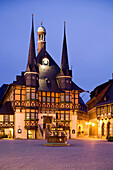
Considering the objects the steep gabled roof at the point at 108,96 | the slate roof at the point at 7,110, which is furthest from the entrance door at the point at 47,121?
the steep gabled roof at the point at 108,96

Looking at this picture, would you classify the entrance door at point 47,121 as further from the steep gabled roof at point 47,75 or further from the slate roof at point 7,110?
the slate roof at point 7,110

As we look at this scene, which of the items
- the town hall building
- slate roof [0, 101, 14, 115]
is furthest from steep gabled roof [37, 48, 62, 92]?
slate roof [0, 101, 14, 115]

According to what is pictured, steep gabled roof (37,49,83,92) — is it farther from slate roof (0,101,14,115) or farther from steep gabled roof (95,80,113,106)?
slate roof (0,101,14,115)

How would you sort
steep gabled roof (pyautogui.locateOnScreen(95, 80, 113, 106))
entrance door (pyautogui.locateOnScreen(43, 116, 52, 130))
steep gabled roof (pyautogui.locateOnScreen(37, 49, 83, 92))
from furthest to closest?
steep gabled roof (pyautogui.locateOnScreen(37, 49, 83, 92)), entrance door (pyautogui.locateOnScreen(43, 116, 52, 130)), steep gabled roof (pyautogui.locateOnScreen(95, 80, 113, 106))

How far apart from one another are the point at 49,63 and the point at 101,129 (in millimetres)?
18528

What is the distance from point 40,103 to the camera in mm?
62562

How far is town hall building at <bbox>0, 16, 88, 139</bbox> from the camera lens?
60.7 m

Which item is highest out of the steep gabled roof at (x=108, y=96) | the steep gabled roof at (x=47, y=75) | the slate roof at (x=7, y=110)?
the steep gabled roof at (x=47, y=75)

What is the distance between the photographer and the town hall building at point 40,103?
60719 mm

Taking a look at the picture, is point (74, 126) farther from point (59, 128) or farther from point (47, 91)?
point (59, 128)

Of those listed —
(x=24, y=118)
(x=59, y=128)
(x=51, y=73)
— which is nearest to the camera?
(x=59, y=128)

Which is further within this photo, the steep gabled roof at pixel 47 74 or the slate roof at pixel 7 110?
the steep gabled roof at pixel 47 74

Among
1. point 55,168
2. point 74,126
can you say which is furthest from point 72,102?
point 55,168

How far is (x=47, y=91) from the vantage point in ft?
205
